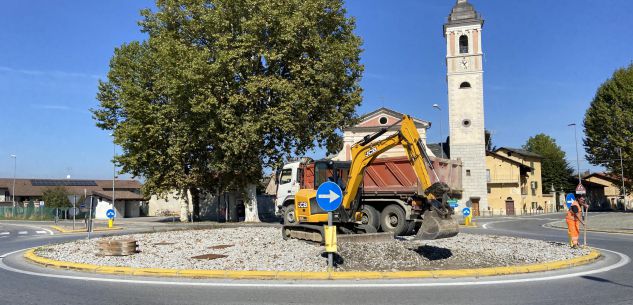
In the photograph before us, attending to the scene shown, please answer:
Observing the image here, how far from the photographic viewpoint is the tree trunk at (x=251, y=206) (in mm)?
34406

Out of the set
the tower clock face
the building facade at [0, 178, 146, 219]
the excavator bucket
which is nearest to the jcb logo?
the excavator bucket

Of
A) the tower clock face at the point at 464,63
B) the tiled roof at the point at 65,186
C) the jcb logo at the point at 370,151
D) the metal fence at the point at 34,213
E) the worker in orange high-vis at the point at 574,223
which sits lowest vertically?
the metal fence at the point at 34,213

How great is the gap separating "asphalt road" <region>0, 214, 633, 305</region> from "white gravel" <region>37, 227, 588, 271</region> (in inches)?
52.5

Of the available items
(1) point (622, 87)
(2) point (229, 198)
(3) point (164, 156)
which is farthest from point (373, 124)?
(3) point (164, 156)

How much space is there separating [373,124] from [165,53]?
3594 centimetres

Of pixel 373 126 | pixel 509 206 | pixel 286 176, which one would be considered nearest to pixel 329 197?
pixel 286 176

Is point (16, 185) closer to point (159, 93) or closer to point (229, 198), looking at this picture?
point (229, 198)

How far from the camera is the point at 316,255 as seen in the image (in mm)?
12945

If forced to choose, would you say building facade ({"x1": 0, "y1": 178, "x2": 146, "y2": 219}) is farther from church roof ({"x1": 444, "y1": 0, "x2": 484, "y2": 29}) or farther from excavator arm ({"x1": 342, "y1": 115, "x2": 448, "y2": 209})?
excavator arm ({"x1": 342, "y1": 115, "x2": 448, "y2": 209})

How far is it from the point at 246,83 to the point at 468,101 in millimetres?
37119

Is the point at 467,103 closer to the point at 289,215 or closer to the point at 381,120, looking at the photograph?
the point at 381,120

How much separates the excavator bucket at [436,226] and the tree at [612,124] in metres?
53.4

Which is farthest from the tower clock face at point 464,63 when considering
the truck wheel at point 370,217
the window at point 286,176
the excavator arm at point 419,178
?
the excavator arm at point 419,178

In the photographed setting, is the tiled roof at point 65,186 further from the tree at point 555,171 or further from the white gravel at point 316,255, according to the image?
the tree at point 555,171
